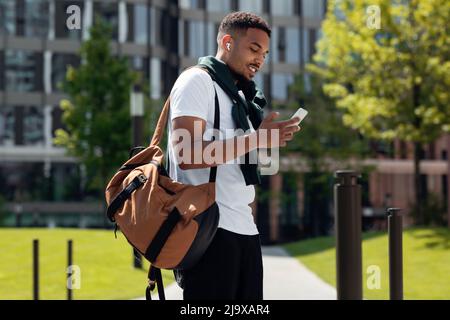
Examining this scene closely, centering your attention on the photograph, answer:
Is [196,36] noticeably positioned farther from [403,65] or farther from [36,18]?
[403,65]

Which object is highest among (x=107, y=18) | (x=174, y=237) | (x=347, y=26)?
(x=107, y=18)

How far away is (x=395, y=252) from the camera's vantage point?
5691 millimetres

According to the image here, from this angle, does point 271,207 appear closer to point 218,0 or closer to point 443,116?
point 218,0

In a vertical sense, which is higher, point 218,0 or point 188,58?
point 218,0

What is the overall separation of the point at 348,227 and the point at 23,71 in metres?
38.8

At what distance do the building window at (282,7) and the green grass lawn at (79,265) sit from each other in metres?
31.2

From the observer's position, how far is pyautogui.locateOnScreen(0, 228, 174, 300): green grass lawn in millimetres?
9711

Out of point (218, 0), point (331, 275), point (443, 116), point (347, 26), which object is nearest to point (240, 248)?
point (331, 275)

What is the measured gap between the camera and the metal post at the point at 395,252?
5.50 meters

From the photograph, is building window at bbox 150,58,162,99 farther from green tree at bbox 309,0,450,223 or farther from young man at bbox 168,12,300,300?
young man at bbox 168,12,300,300

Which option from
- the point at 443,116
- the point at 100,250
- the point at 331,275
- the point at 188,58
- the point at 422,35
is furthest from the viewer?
the point at 188,58

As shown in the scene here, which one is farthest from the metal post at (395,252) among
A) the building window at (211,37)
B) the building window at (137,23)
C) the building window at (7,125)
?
the building window at (211,37)

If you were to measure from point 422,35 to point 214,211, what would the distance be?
747 inches

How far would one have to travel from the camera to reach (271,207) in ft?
140
